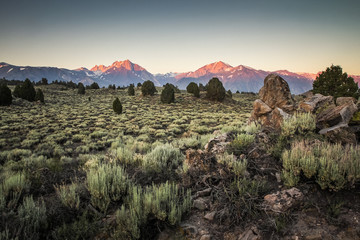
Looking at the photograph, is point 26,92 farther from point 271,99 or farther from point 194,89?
point 271,99

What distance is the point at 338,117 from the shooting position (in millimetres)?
5504

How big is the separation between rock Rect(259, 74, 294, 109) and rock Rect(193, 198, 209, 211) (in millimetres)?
8536

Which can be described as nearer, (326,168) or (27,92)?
(326,168)

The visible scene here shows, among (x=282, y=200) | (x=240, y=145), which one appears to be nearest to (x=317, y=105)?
(x=240, y=145)

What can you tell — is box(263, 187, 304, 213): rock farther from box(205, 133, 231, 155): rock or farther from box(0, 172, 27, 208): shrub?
box(0, 172, 27, 208): shrub

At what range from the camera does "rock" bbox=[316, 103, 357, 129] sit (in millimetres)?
5344

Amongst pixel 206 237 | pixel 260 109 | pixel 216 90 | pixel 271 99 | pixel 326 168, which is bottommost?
pixel 206 237

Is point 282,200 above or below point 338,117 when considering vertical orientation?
below

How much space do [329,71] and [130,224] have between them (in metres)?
38.5

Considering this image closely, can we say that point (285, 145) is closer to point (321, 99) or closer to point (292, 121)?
point (292, 121)

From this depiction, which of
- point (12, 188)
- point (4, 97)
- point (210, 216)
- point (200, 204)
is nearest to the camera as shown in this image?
point (210, 216)

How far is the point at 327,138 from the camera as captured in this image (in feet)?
15.8

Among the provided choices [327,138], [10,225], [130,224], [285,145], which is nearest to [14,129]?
[10,225]

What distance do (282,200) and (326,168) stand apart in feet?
3.40
